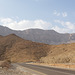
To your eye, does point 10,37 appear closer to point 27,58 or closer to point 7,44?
point 7,44

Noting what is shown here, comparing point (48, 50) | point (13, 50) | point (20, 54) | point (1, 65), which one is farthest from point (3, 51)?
point (1, 65)

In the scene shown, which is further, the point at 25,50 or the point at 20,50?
the point at 20,50

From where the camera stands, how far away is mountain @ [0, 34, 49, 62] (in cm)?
10399

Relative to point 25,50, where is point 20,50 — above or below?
below

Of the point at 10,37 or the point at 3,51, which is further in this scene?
the point at 10,37

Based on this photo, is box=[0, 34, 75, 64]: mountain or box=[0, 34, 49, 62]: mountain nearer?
box=[0, 34, 75, 64]: mountain

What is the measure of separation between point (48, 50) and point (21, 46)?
72.5 feet

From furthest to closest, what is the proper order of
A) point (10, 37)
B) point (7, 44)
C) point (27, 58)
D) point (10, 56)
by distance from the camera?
point (10, 37)
point (7, 44)
point (10, 56)
point (27, 58)

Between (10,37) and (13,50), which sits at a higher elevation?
(10,37)

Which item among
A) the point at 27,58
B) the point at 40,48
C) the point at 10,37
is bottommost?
the point at 27,58

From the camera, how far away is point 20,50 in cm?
11575

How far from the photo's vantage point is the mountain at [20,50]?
103988mm

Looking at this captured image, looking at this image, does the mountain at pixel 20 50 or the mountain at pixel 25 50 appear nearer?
the mountain at pixel 25 50

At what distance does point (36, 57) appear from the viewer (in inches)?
4136
